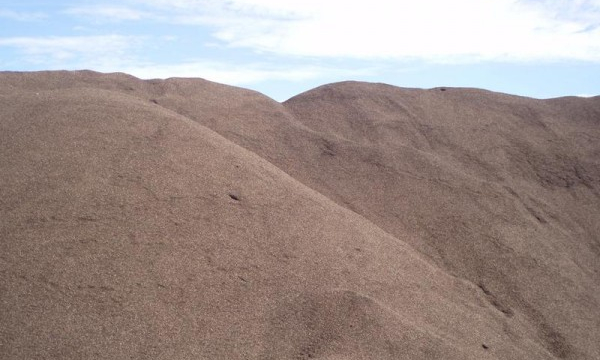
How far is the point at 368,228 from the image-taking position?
7977mm

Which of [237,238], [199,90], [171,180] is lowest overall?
[237,238]

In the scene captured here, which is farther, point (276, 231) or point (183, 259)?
point (276, 231)

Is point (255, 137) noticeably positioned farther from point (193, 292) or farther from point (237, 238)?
point (193, 292)

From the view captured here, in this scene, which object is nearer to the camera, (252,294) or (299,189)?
(252,294)

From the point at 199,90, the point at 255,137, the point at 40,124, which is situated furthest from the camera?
the point at 199,90

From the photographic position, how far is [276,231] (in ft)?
23.2

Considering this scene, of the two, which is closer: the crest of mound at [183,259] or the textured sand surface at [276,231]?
the crest of mound at [183,259]

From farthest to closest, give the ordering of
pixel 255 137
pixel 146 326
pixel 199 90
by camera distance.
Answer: pixel 199 90
pixel 255 137
pixel 146 326

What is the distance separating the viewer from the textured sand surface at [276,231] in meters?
5.70

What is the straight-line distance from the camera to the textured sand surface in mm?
5695

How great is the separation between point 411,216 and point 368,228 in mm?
1062

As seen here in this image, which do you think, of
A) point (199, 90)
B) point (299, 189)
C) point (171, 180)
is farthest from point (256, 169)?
point (199, 90)

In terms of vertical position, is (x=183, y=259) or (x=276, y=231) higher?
(x=276, y=231)

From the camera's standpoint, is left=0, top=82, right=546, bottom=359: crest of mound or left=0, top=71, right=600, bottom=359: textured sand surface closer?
left=0, top=82, right=546, bottom=359: crest of mound
